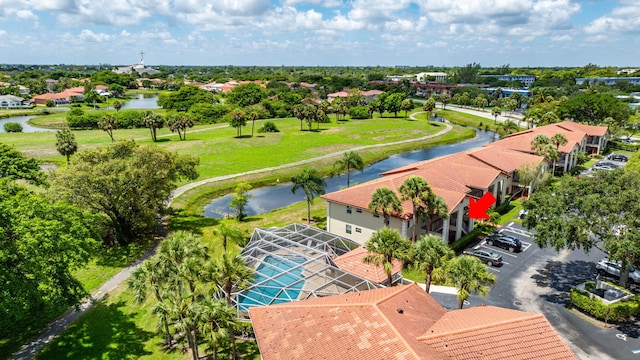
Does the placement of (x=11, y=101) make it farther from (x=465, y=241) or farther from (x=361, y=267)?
(x=465, y=241)

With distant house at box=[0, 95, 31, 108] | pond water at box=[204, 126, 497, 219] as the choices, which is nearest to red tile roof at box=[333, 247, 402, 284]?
pond water at box=[204, 126, 497, 219]

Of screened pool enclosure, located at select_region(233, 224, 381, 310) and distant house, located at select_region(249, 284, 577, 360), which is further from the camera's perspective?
screened pool enclosure, located at select_region(233, 224, 381, 310)

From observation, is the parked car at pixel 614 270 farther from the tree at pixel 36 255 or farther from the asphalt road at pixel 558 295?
the tree at pixel 36 255

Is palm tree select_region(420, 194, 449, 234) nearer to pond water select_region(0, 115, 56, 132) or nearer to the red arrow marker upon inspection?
the red arrow marker

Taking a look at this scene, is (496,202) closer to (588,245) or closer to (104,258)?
(588,245)

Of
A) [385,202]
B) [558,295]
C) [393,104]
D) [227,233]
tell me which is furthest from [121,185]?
[393,104]

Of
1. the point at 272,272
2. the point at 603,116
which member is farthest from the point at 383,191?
the point at 603,116
